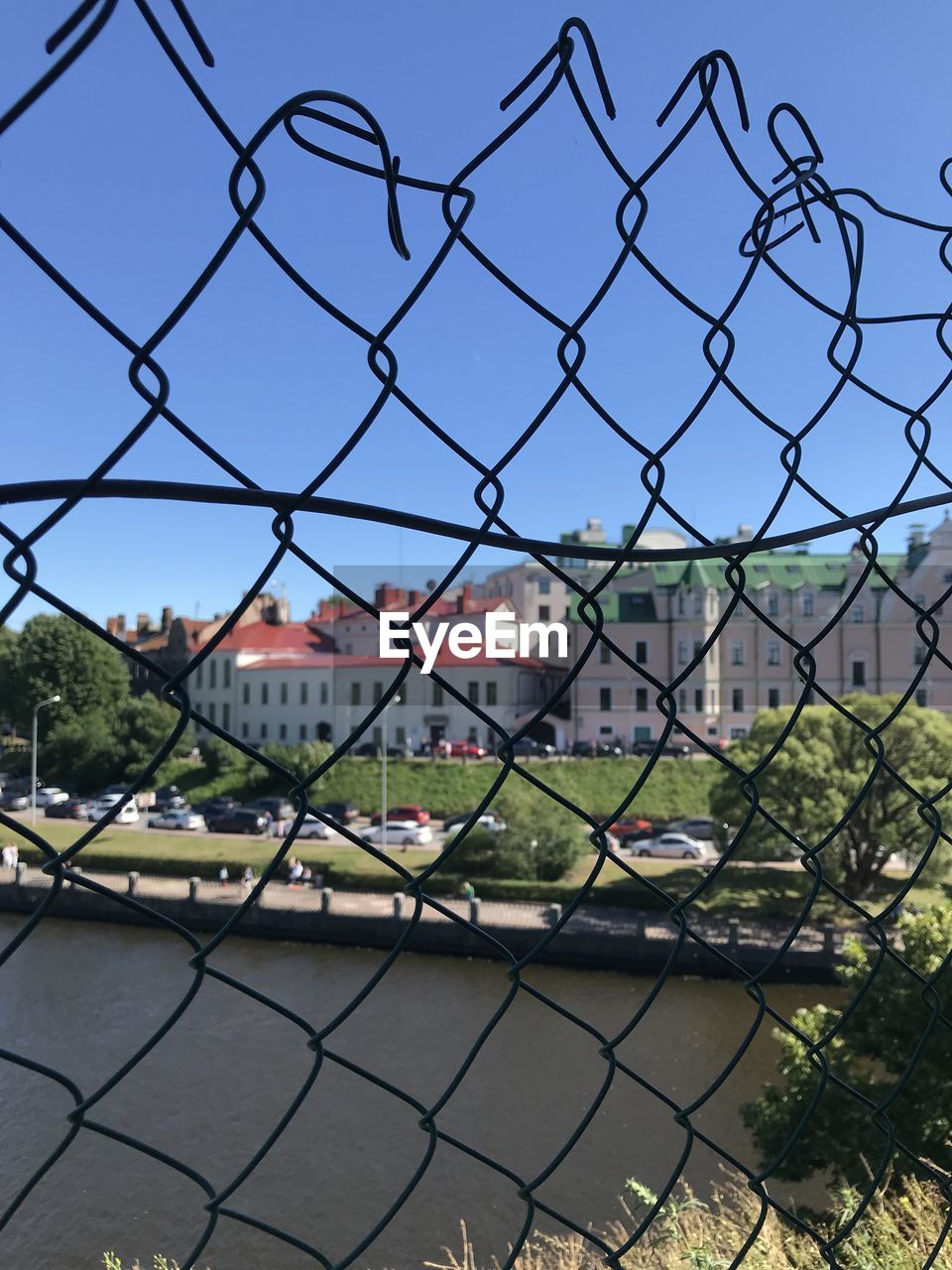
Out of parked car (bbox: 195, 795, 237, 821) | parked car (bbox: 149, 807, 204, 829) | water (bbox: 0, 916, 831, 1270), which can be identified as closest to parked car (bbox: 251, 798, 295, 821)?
parked car (bbox: 195, 795, 237, 821)

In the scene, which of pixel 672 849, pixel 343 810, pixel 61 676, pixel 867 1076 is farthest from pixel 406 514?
pixel 61 676

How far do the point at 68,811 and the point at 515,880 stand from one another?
738cm

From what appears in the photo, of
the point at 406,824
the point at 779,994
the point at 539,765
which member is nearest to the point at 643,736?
the point at 539,765

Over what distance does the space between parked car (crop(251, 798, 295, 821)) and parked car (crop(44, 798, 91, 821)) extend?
8.20 feet

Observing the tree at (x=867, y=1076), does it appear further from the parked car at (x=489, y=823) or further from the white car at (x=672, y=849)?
the white car at (x=672, y=849)

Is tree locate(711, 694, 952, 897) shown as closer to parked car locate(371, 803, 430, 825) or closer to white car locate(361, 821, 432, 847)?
white car locate(361, 821, 432, 847)

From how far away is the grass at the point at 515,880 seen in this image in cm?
927

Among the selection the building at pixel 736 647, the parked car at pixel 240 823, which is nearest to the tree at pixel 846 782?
the building at pixel 736 647

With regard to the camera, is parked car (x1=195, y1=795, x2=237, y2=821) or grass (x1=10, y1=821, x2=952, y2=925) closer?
grass (x1=10, y1=821, x2=952, y2=925)

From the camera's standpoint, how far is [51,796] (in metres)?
15.3

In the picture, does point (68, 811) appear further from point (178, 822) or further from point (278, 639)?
point (278, 639)

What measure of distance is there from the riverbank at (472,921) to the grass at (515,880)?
0.17 m

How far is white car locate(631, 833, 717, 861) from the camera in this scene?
11445mm

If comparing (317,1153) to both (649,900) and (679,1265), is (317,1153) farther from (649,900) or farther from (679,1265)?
(649,900)
